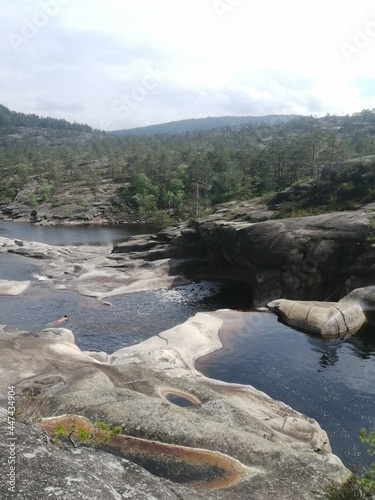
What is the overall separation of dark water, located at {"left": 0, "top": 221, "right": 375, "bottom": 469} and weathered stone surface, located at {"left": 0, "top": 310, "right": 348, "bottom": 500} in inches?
147

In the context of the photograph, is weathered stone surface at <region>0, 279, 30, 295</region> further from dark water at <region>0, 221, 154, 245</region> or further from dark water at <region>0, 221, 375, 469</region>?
dark water at <region>0, 221, 154, 245</region>

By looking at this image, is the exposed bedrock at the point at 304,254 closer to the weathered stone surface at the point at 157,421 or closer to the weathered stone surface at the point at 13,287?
the weathered stone surface at the point at 157,421

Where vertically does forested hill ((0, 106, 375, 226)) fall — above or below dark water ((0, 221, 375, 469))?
above

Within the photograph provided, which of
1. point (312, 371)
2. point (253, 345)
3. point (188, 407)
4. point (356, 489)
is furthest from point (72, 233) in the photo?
point (356, 489)

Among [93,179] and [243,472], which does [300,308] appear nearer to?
[243,472]

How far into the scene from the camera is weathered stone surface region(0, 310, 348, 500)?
868cm

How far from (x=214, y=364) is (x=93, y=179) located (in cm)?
12973

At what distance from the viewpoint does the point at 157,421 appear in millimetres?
14227

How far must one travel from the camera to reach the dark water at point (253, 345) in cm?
2323

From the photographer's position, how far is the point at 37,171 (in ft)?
564

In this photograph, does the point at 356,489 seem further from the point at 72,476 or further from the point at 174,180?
the point at 174,180

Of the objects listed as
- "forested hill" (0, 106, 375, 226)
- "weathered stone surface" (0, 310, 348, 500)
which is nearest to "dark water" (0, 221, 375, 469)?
"weathered stone surface" (0, 310, 348, 500)

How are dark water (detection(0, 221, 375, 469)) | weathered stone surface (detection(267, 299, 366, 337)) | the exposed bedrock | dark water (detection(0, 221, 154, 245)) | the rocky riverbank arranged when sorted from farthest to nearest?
dark water (detection(0, 221, 154, 245)), the exposed bedrock, weathered stone surface (detection(267, 299, 366, 337)), dark water (detection(0, 221, 375, 469)), the rocky riverbank

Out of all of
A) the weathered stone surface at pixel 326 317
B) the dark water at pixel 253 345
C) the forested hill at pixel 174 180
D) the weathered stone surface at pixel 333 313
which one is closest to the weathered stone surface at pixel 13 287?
the dark water at pixel 253 345
